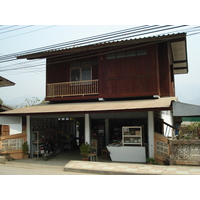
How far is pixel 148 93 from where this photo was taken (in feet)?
42.5

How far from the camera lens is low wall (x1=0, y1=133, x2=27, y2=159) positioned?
12969 mm

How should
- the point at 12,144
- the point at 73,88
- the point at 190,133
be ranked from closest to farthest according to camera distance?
the point at 190,133 < the point at 12,144 < the point at 73,88

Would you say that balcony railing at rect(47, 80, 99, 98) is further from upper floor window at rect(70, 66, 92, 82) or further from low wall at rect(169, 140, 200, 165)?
low wall at rect(169, 140, 200, 165)

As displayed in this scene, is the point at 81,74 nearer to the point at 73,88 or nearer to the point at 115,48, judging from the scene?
the point at 73,88

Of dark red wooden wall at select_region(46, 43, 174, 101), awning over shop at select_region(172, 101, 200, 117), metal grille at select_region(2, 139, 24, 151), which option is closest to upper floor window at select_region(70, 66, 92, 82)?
dark red wooden wall at select_region(46, 43, 174, 101)

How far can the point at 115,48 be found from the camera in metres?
13.8

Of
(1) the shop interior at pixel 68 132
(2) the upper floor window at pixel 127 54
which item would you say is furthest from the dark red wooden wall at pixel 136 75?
(1) the shop interior at pixel 68 132

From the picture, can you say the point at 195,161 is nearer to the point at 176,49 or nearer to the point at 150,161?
the point at 150,161

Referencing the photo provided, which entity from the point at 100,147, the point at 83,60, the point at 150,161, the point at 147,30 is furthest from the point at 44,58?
the point at 150,161

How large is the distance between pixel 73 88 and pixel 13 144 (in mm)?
4858

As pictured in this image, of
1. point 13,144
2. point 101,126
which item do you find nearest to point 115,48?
point 101,126

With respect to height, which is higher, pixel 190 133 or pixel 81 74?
pixel 81 74

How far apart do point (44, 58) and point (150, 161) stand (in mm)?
10050

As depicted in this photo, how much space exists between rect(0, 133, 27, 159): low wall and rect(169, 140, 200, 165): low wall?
27.7 ft
